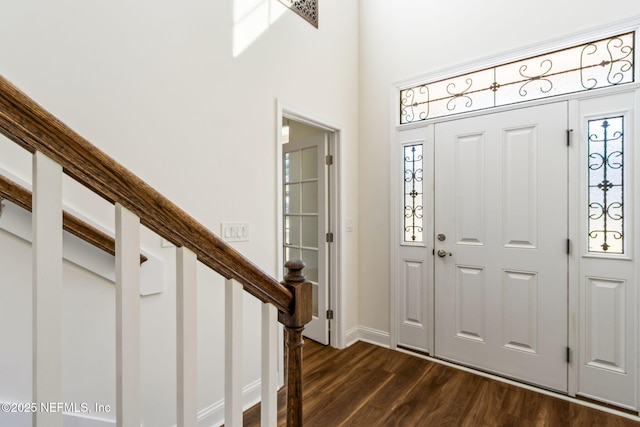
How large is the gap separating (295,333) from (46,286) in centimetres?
65

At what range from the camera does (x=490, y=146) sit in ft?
7.85

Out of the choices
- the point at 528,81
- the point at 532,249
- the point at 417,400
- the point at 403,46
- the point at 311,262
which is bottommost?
the point at 417,400

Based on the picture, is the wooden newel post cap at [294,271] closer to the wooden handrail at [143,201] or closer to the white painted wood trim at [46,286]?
the wooden handrail at [143,201]

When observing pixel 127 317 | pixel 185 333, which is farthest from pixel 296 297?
pixel 127 317

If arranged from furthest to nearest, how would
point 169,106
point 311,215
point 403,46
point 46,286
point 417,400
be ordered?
point 311,215, point 403,46, point 417,400, point 169,106, point 46,286

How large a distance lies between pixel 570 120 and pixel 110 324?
2.98 m

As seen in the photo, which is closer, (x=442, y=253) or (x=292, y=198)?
(x=442, y=253)

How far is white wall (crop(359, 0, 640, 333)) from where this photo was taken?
7.16 ft

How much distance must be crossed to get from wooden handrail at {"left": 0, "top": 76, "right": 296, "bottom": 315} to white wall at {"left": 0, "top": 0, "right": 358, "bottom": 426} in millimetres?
1031

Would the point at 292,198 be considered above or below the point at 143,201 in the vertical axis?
above

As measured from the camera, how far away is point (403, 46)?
2.80m

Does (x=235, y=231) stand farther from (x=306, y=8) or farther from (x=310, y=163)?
(x=306, y=8)

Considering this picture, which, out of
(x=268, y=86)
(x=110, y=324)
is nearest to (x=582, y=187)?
(x=268, y=86)

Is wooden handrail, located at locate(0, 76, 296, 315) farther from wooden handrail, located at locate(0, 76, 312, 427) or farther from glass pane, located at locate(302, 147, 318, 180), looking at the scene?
glass pane, located at locate(302, 147, 318, 180)
